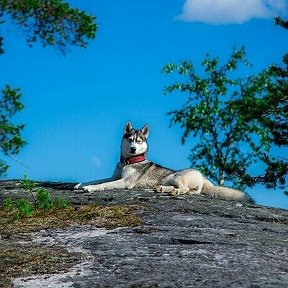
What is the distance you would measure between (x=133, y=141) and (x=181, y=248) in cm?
1037

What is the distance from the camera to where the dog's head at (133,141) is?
64.0 ft

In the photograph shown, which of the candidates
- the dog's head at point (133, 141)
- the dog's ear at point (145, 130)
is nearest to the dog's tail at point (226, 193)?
the dog's head at point (133, 141)

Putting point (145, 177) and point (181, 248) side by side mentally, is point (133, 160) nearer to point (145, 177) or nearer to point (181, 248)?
point (145, 177)

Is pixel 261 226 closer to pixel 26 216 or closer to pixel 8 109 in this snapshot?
pixel 26 216

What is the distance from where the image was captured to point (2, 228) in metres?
11.7

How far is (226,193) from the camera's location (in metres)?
17.5

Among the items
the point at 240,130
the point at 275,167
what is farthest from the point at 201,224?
the point at 240,130

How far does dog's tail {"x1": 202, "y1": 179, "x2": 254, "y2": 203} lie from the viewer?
1739 centimetres

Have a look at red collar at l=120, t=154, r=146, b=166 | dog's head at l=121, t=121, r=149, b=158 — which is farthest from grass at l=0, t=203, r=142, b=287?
dog's head at l=121, t=121, r=149, b=158

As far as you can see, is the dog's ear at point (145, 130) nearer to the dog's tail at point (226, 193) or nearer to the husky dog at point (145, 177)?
the husky dog at point (145, 177)

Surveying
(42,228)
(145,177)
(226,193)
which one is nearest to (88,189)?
(145,177)

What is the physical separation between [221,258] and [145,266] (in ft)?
3.21

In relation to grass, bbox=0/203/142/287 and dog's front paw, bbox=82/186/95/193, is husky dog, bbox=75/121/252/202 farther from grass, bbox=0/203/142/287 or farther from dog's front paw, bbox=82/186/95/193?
grass, bbox=0/203/142/287

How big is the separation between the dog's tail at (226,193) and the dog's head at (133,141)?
2.32m
